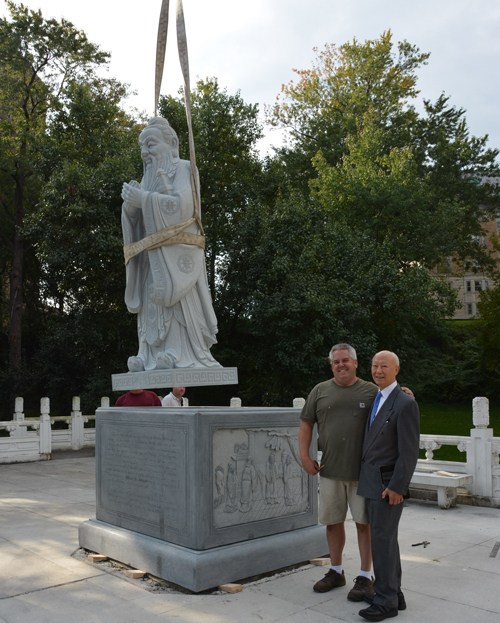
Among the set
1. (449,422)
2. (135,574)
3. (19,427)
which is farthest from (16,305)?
(135,574)

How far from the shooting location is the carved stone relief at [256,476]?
4133 mm

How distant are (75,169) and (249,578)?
528 inches

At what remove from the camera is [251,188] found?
60.9 ft

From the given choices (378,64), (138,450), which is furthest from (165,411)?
(378,64)

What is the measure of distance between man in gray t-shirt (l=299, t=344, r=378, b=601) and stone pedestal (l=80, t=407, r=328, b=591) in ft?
2.08

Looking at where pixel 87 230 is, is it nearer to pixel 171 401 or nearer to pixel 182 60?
pixel 171 401

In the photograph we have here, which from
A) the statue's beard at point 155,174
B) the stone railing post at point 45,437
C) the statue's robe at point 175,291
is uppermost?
the statue's beard at point 155,174

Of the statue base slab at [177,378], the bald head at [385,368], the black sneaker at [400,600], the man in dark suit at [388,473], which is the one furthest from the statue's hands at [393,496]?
the statue base slab at [177,378]

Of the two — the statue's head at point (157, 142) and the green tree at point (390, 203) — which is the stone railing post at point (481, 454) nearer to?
the statue's head at point (157, 142)

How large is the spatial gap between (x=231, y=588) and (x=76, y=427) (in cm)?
1163

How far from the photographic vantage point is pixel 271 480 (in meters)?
4.48

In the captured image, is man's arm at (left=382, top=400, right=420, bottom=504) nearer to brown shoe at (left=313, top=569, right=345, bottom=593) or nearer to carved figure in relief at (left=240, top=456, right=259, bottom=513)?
brown shoe at (left=313, top=569, right=345, bottom=593)

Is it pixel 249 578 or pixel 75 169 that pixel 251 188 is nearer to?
pixel 75 169

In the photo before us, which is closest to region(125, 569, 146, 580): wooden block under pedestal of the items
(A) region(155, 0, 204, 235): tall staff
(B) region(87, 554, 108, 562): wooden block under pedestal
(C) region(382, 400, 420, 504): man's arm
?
(B) region(87, 554, 108, 562): wooden block under pedestal
